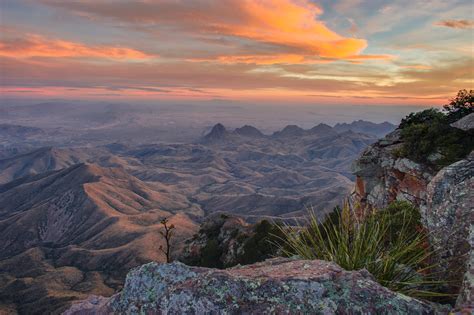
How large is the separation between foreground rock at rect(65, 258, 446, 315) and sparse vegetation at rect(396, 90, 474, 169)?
48.0ft

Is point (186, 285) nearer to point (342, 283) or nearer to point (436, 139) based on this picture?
point (342, 283)

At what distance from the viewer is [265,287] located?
259 inches

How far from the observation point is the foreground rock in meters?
6.12

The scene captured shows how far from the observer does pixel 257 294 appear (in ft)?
21.2

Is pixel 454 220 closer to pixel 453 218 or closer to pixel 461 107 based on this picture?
pixel 453 218

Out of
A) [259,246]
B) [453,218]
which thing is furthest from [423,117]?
[259,246]

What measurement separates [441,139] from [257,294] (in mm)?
18076

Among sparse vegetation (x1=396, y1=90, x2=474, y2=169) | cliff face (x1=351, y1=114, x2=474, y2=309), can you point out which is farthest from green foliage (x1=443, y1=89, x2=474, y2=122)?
cliff face (x1=351, y1=114, x2=474, y2=309)

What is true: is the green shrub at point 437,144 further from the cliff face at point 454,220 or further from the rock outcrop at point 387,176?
the cliff face at point 454,220

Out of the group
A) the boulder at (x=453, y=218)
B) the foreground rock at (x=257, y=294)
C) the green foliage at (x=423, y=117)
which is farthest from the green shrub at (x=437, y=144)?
the foreground rock at (x=257, y=294)

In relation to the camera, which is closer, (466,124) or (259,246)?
(466,124)

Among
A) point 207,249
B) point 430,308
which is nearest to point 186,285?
point 430,308

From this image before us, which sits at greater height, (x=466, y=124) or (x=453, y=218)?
(x=466, y=124)

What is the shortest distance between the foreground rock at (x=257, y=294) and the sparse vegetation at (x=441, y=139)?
14644 millimetres
